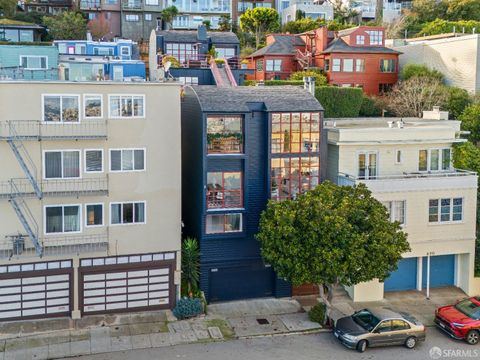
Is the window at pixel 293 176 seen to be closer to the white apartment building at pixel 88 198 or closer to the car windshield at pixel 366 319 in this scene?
the white apartment building at pixel 88 198

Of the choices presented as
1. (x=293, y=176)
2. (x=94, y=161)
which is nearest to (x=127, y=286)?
(x=94, y=161)

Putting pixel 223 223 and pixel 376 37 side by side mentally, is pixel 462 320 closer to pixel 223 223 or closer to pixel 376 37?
pixel 223 223

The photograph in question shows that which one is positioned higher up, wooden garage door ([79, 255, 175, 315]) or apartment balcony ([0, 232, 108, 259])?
apartment balcony ([0, 232, 108, 259])

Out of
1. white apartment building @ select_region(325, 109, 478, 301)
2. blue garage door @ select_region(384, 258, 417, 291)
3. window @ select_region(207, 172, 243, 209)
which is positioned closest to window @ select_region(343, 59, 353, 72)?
white apartment building @ select_region(325, 109, 478, 301)

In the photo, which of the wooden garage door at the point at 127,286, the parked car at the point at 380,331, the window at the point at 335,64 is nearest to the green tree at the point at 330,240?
the parked car at the point at 380,331

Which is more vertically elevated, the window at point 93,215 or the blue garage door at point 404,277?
the window at point 93,215

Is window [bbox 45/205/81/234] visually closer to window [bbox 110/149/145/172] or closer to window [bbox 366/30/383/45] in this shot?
window [bbox 110/149/145/172]
